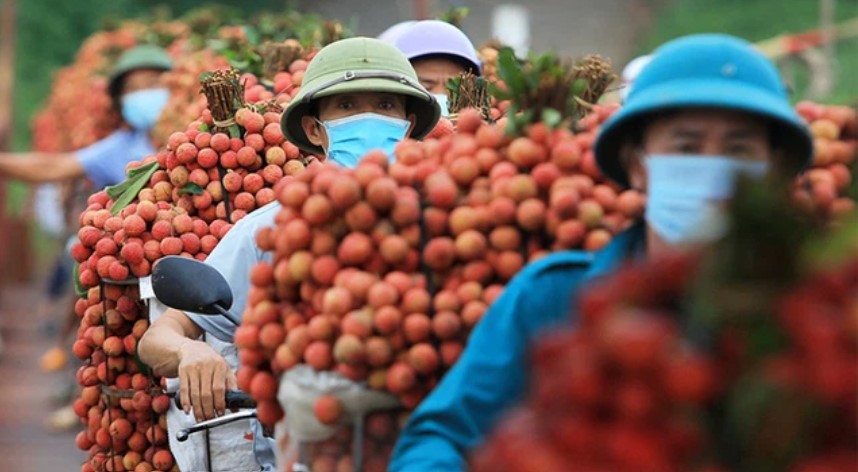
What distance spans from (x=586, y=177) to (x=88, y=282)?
2553 mm

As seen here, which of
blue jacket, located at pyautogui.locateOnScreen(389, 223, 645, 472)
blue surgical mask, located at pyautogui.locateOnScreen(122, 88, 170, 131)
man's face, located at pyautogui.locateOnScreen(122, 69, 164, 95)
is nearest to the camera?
blue jacket, located at pyautogui.locateOnScreen(389, 223, 645, 472)

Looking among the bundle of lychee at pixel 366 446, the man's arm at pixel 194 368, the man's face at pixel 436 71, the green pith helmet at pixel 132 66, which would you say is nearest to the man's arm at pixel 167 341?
the man's arm at pixel 194 368

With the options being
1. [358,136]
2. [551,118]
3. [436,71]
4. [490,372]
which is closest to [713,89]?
[551,118]

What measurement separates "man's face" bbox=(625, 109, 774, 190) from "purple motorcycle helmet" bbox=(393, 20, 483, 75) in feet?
12.1

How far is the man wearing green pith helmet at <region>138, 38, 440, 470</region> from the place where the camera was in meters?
4.28

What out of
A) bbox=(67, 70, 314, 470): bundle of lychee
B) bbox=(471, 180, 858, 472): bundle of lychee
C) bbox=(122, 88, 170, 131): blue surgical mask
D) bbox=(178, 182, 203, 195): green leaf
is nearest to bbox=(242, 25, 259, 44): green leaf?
bbox=(122, 88, 170, 131): blue surgical mask

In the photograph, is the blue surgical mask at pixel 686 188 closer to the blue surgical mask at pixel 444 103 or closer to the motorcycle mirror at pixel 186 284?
the motorcycle mirror at pixel 186 284

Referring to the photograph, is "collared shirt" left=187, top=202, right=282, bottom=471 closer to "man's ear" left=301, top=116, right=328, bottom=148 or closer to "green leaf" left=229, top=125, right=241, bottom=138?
"man's ear" left=301, top=116, right=328, bottom=148

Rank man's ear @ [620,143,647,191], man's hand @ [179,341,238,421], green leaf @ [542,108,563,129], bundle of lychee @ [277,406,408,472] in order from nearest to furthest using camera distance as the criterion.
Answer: man's ear @ [620,143,647,191] → bundle of lychee @ [277,406,408,472] → green leaf @ [542,108,563,129] → man's hand @ [179,341,238,421]

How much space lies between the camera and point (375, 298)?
299cm

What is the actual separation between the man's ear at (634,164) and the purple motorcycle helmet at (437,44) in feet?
11.6

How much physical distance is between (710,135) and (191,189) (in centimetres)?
277

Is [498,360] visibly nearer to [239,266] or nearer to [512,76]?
[512,76]

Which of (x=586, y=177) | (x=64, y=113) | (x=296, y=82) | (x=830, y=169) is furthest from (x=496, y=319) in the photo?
(x=64, y=113)
